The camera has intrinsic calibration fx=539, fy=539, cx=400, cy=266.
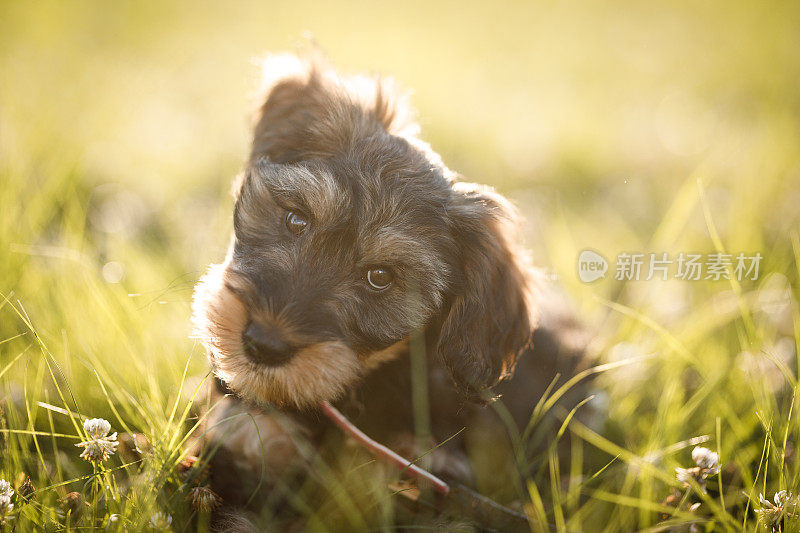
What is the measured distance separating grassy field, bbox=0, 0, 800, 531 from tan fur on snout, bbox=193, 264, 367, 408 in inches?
8.0

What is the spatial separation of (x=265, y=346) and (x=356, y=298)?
34cm

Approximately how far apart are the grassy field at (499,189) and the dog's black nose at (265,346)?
1.09 ft

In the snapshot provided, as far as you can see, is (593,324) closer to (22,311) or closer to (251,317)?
(251,317)

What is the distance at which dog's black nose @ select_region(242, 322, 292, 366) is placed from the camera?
148 cm

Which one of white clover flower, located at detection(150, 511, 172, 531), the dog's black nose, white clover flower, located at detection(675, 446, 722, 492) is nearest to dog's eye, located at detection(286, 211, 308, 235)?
the dog's black nose

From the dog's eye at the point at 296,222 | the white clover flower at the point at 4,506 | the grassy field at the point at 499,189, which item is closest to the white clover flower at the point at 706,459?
the grassy field at the point at 499,189

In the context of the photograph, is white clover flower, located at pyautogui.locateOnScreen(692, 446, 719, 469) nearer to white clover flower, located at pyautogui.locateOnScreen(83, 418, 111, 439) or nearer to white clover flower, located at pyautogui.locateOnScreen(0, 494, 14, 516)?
white clover flower, located at pyautogui.locateOnScreen(83, 418, 111, 439)

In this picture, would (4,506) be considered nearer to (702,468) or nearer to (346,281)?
(346,281)

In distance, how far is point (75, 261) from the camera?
2.32m

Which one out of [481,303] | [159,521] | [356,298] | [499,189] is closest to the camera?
[159,521]

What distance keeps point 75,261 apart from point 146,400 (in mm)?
915

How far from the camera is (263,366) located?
153cm

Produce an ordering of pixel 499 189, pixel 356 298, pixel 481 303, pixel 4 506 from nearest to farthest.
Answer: pixel 4 506 → pixel 356 298 → pixel 481 303 → pixel 499 189

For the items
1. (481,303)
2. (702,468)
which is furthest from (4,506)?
(702,468)
